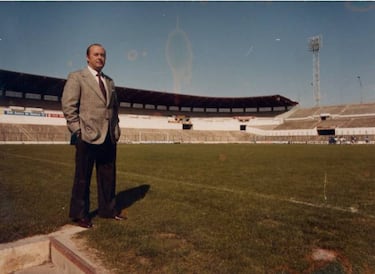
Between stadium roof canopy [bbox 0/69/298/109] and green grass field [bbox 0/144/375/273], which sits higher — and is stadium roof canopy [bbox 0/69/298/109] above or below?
above

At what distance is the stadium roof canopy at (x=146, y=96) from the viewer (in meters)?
46.7

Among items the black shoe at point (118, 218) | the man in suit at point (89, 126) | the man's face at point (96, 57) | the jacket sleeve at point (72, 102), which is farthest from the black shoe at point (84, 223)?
the man's face at point (96, 57)

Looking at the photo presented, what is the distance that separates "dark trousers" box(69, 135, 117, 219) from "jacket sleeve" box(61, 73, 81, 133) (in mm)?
241

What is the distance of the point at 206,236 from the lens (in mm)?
3090

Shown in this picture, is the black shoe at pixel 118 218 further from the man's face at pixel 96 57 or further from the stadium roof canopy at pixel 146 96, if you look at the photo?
the stadium roof canopy at pixel 146 96

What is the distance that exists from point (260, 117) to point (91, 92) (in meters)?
72.0

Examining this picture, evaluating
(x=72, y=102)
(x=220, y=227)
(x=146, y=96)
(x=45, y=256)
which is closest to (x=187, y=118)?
(x=146, y=96)

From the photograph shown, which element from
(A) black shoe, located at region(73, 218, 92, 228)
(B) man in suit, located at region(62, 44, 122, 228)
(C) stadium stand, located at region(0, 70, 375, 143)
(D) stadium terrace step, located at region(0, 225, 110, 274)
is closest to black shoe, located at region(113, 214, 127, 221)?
(B) man in suit, located at region(62, 44, 122, 228)

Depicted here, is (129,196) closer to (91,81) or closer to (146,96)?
(91,81)

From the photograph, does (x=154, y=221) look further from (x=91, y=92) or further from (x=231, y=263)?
(x=91, y=92)

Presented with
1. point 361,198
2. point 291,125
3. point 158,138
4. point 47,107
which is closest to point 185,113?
point 158,138

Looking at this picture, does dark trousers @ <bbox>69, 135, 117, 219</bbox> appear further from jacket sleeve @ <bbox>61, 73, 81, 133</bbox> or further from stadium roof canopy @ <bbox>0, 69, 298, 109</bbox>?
stadium roof canopy @ <bbox>0, 69, 298, 109</bbox>

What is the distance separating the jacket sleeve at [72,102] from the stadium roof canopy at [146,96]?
1867 inches

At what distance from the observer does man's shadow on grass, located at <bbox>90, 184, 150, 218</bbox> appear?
4.47 meters
